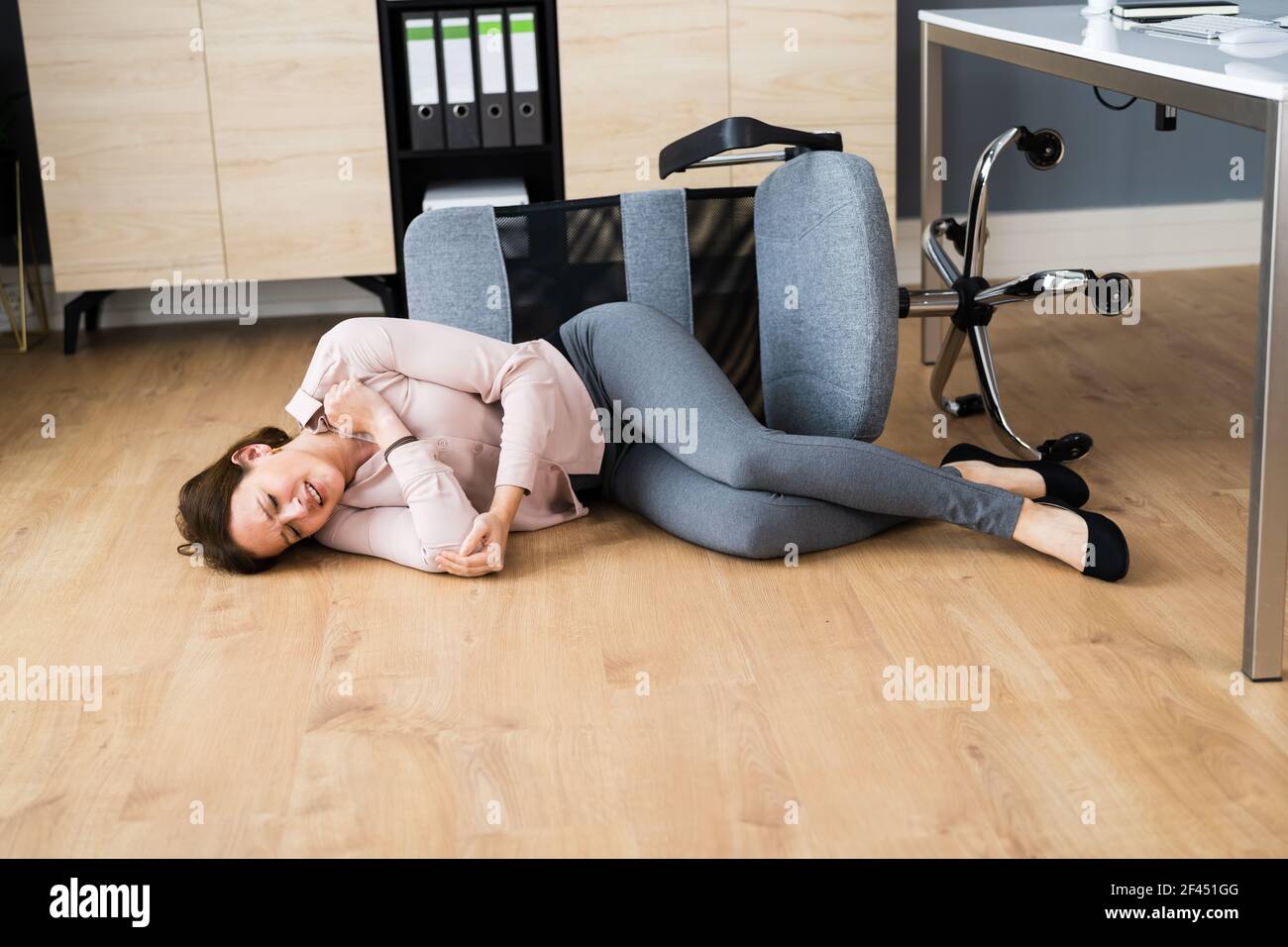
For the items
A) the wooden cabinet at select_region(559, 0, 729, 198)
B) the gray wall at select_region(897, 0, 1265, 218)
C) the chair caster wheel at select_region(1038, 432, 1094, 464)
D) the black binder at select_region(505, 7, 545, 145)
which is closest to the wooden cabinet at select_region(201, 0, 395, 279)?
the black binder at select_region(505, 7, 545, 145)

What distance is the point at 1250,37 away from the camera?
1970mm

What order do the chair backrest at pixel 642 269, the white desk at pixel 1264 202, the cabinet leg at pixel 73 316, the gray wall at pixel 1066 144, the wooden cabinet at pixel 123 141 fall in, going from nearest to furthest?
1. the white desk at pixel 1264 202
2. the chair backrest at pixel 642 269
3. the wooden cabinet at pixel 123 141
4. the cabinet leg at pixel 73 316
5. the gray wall at pixel 1066 144

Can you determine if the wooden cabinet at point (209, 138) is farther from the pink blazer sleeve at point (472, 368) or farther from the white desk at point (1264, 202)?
the white desk at point (1264, 202)

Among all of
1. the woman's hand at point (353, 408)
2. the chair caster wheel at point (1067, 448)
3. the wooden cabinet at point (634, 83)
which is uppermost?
the wooden cabinet at point (634, 83)

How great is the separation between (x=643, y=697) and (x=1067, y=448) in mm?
1160

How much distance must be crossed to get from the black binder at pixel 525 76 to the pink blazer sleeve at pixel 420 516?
1.56 meters

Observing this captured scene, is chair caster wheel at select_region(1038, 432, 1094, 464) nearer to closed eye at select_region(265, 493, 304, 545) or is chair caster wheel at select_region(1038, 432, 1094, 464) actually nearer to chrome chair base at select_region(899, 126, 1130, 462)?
chrome chair base at select_region(899, 126, 1130, 462)

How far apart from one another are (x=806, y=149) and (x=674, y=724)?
1223 mm

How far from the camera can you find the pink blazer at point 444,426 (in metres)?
2.06

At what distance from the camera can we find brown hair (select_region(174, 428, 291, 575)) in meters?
2.00

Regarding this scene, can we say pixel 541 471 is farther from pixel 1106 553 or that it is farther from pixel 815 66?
pixel 815 66

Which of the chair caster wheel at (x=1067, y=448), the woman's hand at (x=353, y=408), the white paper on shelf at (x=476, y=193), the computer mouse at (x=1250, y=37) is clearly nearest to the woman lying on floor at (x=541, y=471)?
the woman's hand at (x=353, y=408)

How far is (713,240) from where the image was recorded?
242 centimetres
